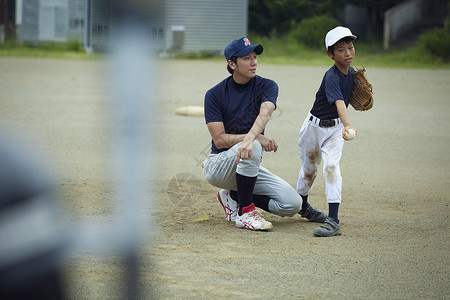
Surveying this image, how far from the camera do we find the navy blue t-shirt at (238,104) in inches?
193

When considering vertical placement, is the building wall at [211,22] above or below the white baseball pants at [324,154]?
above

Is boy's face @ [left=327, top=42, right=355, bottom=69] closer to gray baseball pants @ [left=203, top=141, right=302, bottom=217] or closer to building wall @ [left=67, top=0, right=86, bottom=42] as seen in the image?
gray baseball pants @ [left=203, top=141, right=302, bottom=217]

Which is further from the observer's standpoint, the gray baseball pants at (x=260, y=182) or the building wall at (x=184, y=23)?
the building wall at (x=184, y=23)

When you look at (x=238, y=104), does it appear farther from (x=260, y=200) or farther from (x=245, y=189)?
(x=260, y=200)

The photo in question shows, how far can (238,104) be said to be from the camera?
4.92 metres

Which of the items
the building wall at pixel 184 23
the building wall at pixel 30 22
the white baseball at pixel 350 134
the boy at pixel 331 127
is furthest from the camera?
the building wall at pixel 30 22

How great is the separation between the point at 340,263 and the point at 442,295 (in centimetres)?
72

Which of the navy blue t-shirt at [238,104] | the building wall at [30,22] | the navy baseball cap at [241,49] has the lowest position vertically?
the navy blue t-shirt at [238,104]

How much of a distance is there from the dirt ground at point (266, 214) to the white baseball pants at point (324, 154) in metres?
0.34

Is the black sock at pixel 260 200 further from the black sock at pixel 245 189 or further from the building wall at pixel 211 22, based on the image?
the building wall at pixel 211 22

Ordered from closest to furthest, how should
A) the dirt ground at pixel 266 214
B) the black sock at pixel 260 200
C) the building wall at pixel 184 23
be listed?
the dirt ground at pixel 266 214, the black sock at pixel 260 200, the building wall at pixel 184 23

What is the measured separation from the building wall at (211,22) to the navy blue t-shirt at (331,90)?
77.7 feet

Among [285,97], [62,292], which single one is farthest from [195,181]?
[285,97]

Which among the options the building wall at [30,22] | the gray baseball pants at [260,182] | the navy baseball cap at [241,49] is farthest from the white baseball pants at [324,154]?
the building wall at [30,22]
